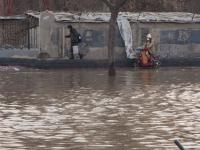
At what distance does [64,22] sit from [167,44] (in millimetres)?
5395

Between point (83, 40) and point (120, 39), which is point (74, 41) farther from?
point (120, 39)

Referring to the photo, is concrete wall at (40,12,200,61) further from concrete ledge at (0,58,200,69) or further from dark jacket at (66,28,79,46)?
concrete ledge at (0,58,200,69)

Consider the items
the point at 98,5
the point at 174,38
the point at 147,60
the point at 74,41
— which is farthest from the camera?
the point at 98,5

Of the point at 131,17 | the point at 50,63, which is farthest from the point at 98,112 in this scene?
the point at 131,17

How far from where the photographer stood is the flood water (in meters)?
11.0

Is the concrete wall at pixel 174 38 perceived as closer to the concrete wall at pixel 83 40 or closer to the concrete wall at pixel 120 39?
the concrete wall at pixel 120 39

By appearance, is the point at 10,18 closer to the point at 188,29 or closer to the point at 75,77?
the point at 188,29

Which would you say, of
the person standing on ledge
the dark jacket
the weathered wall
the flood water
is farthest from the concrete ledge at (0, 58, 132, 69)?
the weathered wall

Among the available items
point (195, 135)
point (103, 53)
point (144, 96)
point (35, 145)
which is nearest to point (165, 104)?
point (144, 96)

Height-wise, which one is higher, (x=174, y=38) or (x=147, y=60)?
(x=174, y=38)

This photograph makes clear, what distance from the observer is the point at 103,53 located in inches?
1319

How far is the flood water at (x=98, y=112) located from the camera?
10969mm

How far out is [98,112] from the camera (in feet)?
48.0

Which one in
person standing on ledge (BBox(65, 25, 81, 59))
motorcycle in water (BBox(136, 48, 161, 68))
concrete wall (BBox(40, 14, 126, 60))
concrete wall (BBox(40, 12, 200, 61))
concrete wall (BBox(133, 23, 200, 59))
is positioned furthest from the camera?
concrete wall (BBox(133, 23, 200, 59))
